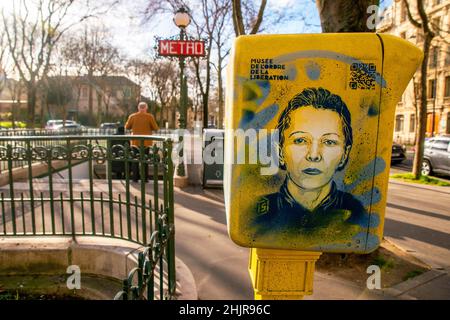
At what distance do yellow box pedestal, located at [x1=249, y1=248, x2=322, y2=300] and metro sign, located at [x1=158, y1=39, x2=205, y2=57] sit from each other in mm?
6268

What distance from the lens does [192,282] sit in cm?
328

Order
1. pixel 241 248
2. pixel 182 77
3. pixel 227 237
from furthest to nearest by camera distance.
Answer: pixel 182 77 → pixel 227 237 → pixel 241 248

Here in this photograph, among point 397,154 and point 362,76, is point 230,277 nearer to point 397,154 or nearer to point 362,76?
point 362,76

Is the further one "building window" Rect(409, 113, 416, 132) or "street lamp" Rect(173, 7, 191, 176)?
"building window" Rect(409, 113, 416, 132)

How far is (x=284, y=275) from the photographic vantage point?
6.54 ft

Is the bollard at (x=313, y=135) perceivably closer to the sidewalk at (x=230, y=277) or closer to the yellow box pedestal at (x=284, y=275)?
the yellow box pedestal at (x=284, y=275)

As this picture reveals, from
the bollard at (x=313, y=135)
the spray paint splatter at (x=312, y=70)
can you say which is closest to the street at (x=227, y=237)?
the bollard at (x=313, y=135)

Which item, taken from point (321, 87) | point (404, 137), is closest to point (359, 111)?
point (321, 87)

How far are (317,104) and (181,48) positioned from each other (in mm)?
6393

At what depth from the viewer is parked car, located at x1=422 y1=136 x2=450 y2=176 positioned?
446 inches

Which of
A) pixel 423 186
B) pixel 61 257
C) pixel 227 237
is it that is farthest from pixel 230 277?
pixel 423 186

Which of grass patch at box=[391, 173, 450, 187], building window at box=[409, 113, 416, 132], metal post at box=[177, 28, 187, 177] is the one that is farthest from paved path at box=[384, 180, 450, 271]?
building window at box=[409, 113, 416, 132]

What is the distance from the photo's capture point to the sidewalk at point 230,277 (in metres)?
3.15

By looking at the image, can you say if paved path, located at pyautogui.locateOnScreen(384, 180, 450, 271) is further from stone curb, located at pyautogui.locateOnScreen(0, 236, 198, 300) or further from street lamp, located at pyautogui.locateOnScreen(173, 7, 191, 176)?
street lamp, located at pyautogui.locateOnScreen(173, 7, 191, 176)
